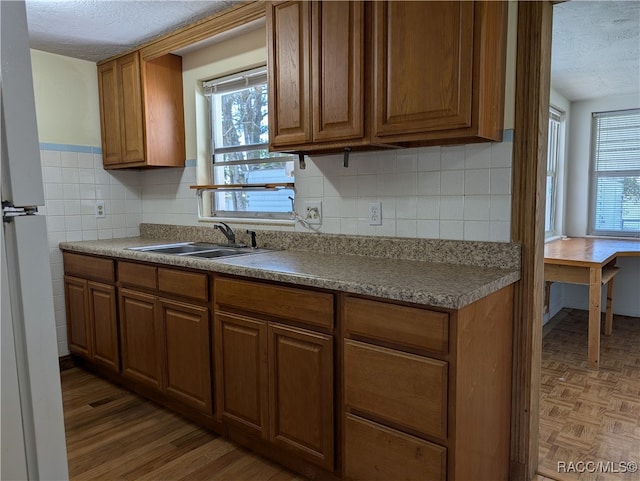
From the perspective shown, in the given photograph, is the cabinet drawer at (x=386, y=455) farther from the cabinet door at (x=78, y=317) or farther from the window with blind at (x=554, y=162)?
the window with blind at (x=554, y=162)

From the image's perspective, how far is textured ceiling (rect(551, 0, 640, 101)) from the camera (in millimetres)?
2602

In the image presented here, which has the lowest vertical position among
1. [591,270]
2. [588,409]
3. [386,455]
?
[588,409]

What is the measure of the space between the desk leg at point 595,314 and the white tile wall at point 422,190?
1735 mm

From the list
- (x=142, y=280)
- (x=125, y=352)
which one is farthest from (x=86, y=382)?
(x=142, y=280)

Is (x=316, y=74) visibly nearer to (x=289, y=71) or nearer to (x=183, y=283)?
(x=289, y=71)

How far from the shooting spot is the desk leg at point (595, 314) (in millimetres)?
3121

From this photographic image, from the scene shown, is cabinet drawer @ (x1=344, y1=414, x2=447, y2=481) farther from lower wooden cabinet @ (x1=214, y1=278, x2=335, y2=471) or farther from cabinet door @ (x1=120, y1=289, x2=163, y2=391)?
cabinet door @ (x1=120, y1=289, x2=163, y2=391)

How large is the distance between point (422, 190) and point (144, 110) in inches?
78.0

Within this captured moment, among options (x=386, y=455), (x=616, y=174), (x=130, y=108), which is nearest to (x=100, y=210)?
(x=130, y=108)

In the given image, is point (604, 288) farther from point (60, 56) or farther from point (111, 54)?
point (60, 56)

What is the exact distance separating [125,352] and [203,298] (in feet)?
3.01

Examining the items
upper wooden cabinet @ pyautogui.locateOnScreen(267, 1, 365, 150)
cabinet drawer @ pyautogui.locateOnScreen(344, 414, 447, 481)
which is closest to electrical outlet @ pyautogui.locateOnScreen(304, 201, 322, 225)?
upper wooden cabinet @ pyautogui.locateOnScreen(267, 1, 365, 150)

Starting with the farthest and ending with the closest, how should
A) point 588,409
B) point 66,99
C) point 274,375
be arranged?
point 66,99, point 588,409, point 274,375

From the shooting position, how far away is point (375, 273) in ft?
5.78
